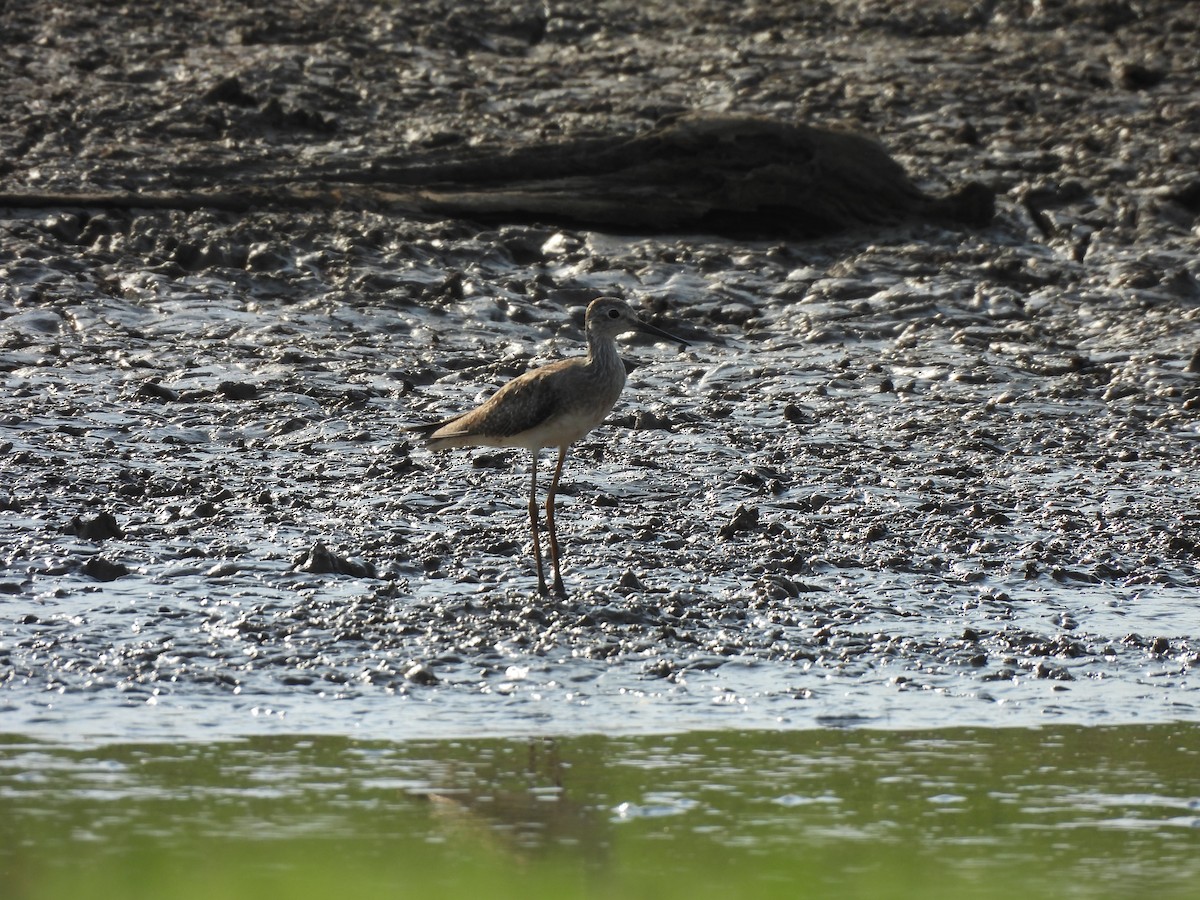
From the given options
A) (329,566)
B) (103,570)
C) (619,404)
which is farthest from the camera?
(619,404)

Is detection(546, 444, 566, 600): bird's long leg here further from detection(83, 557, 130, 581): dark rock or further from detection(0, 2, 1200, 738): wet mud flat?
detection(83, 557, 130, 581): dark rock

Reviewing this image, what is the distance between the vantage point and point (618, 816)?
18.3ft

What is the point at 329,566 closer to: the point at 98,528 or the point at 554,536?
the point at 554,536

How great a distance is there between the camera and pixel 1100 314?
12.1 metres

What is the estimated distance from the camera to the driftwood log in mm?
12680

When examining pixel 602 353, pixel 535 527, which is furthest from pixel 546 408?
pixel 535 527

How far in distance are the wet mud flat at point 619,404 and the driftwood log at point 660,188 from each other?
0.18 metres

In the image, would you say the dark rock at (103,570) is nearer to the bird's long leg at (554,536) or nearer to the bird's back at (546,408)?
the bird's back at (546,408)

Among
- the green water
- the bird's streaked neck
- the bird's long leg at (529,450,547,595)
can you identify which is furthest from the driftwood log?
the green water

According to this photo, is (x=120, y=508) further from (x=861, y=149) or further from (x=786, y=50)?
(x=786, y=50)

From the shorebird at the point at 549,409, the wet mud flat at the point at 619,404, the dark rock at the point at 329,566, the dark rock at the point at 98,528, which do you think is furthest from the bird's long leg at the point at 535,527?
the dark rock at the point at 98,528

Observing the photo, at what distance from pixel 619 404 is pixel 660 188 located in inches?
109

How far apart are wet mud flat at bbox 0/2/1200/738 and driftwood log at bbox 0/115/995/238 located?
177mm

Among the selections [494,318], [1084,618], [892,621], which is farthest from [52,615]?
[494,318]
